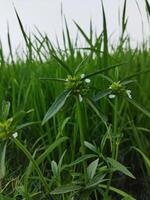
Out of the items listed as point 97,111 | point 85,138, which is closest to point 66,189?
point 97,111

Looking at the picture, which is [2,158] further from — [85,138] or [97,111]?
[85,138]

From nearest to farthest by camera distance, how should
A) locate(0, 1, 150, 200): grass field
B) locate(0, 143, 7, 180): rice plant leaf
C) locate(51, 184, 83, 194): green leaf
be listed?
1. locate(0, 143, 7, 180): rice plant leaf
2. locate(51, 184, 83, 194): green leaf
3. locate(0, 1, 150, 200): grass field

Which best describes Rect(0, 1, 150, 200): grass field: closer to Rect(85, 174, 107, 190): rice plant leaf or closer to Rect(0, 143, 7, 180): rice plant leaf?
Rect(85, 174, 107, 190): rice plant leaf

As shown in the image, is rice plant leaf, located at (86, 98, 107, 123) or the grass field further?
the grass field

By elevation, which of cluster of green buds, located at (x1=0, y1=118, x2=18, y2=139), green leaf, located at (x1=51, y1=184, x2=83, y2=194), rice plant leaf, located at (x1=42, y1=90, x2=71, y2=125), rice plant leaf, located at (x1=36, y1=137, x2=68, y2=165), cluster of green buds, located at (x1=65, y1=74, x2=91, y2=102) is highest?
cluster of green buds, located at (x1=65, y1=74, x2=91, y2=102)

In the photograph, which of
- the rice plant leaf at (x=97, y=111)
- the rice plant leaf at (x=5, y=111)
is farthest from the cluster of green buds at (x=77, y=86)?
the rice plant leaf at (x=5, y=111)

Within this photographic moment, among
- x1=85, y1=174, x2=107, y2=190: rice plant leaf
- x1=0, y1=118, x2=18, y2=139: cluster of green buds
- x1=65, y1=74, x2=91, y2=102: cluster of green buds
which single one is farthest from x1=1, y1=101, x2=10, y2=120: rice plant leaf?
x1=85, y1=174, x2=107, y2=190: rice plant leaf

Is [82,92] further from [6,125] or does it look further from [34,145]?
[34,145]

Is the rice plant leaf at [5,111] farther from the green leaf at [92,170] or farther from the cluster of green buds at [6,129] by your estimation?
the green leaf at [92,170]

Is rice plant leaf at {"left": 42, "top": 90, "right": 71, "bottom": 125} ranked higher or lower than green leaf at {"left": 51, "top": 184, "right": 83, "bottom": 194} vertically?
higher

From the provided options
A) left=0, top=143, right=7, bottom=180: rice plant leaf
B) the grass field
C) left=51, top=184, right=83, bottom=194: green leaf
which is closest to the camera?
left=0, top=143, right=7, bottom=180: rice plant leaf

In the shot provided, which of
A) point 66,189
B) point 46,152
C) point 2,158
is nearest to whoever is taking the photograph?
point 2,158
